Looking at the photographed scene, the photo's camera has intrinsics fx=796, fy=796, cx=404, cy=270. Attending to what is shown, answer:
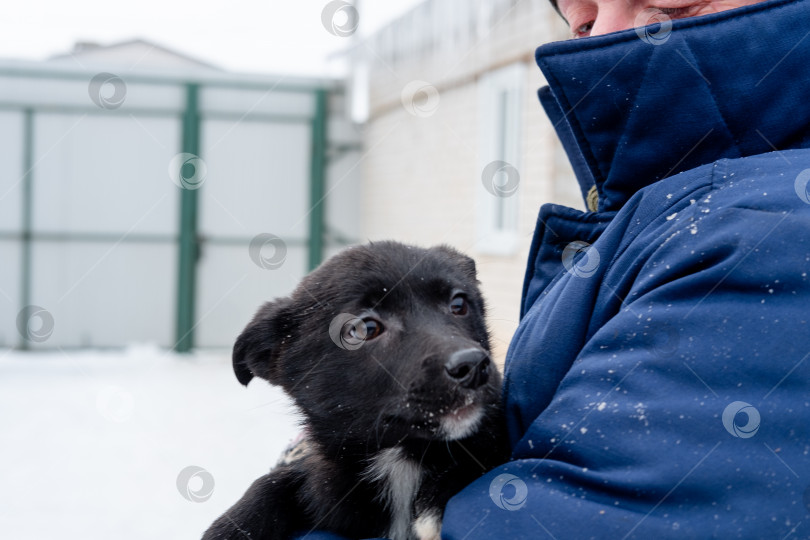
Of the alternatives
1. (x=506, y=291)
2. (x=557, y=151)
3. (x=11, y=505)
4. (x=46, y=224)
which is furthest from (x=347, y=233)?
(x=11, y=505)

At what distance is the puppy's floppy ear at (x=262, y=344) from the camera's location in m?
2.31

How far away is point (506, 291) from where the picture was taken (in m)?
7.52

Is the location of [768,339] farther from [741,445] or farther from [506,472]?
[506,472]
